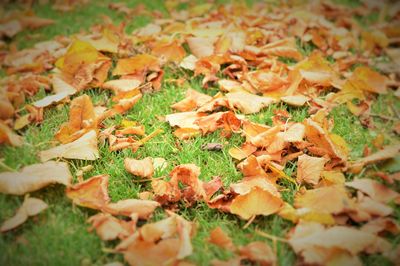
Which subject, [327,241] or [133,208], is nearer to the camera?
[327,241]

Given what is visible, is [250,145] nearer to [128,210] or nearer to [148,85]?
[128,210]

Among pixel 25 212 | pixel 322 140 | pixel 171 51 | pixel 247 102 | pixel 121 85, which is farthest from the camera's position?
pixel 171 51

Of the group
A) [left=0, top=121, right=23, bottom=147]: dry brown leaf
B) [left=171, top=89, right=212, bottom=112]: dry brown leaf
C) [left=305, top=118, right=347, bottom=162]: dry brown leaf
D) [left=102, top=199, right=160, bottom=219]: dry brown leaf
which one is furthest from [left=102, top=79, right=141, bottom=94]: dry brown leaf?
[left=305, top=118, right=347, bottom=162]: dry brown leaf

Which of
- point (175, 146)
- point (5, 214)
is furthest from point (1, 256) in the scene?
point (175, 146)

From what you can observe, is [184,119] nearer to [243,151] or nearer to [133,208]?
[243,151]

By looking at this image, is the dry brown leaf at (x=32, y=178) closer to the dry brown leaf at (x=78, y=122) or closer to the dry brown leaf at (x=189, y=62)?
the dry brown leaf at (x=78, y=122)

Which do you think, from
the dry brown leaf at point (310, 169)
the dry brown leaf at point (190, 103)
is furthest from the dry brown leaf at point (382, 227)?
the dry brown leaf at point (190, 103)

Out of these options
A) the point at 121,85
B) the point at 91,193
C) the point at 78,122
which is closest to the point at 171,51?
the point at 121,85

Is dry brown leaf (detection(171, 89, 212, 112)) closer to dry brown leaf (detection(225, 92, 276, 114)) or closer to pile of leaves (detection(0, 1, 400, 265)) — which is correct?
pile of leaves (detection(0, 1, 400, 265))
